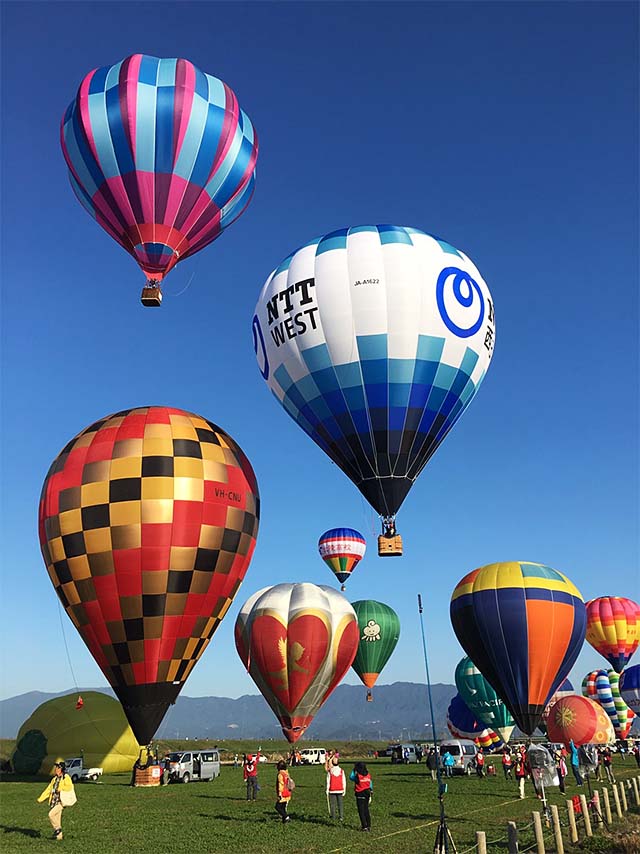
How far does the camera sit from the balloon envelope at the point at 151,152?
28.3 metres

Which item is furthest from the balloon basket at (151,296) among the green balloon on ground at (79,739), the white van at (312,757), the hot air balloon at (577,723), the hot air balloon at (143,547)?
the white van at (312,757)

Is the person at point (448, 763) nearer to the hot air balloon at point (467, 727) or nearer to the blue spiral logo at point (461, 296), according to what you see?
the hot air balloon at point (467, 727)

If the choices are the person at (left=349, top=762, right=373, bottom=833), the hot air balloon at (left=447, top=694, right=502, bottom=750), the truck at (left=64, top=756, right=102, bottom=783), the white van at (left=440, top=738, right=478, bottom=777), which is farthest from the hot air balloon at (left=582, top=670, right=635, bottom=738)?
the person at (left=349, top=762, right=373, bottom=833)

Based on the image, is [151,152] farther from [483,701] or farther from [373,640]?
[373,640]

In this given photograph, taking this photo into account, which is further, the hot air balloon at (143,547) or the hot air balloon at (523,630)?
the hot air balloon at (523,630)

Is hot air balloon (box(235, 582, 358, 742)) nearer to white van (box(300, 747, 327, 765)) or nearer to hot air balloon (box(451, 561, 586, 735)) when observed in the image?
hot air balloon (box(451, 561, 586, 735))

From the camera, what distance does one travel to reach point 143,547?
21.4 metres

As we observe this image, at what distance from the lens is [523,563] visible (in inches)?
1236

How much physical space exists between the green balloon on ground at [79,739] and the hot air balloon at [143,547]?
66.2ft

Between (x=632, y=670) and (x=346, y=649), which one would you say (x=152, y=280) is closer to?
(x=346, y=649)

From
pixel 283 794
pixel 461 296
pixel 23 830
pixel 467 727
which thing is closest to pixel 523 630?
pixel 461 296

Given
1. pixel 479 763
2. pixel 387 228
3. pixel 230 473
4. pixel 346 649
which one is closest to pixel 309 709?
pixel 346 649

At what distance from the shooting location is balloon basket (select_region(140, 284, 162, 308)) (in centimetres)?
2780

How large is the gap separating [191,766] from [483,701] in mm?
22058
